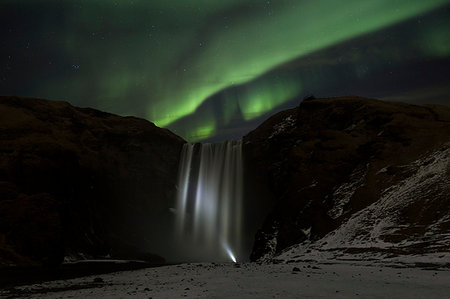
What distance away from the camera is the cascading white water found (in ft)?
221

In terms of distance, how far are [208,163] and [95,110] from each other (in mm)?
29905

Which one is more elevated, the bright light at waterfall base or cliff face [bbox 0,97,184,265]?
cliff face [bbox 0,97,184,265]

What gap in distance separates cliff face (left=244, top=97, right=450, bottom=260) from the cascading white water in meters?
8.03

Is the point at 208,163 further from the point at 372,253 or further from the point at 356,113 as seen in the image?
the point at 372,253

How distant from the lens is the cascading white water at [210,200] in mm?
67312

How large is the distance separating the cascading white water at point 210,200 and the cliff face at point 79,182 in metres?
3.40

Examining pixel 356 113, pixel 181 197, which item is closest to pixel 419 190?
pixel 356 113

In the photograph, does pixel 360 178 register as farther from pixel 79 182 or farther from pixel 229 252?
pixel 79 182

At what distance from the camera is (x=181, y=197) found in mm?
75312

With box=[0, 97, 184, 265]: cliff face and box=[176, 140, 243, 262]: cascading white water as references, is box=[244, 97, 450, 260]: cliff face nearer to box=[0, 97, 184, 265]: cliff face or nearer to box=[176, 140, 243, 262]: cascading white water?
box=[176, 140, 243, 262]: cascading white water

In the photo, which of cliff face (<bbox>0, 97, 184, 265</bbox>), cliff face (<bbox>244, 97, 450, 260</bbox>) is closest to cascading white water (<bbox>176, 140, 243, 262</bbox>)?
cliff face (<bbox>0, 97, 184, 265</bbox>)

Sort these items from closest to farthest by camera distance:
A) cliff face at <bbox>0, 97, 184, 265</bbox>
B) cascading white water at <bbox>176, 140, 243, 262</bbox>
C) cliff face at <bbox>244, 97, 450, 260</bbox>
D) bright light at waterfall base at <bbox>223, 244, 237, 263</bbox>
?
cliff face at <bbox>244, 97, 450, 260</bbox>
cliff face at <bbox>0, 97, 184, 265</bbox>
bright light at waterfall base at <bbox>223, 244, 237, 263</bbox>
cascading white water at <bbox>176, 140, 243, 262</bbox>

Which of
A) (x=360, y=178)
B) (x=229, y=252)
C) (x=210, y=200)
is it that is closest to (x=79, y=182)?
(x=210, y=200)

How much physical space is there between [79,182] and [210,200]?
23952 mm
